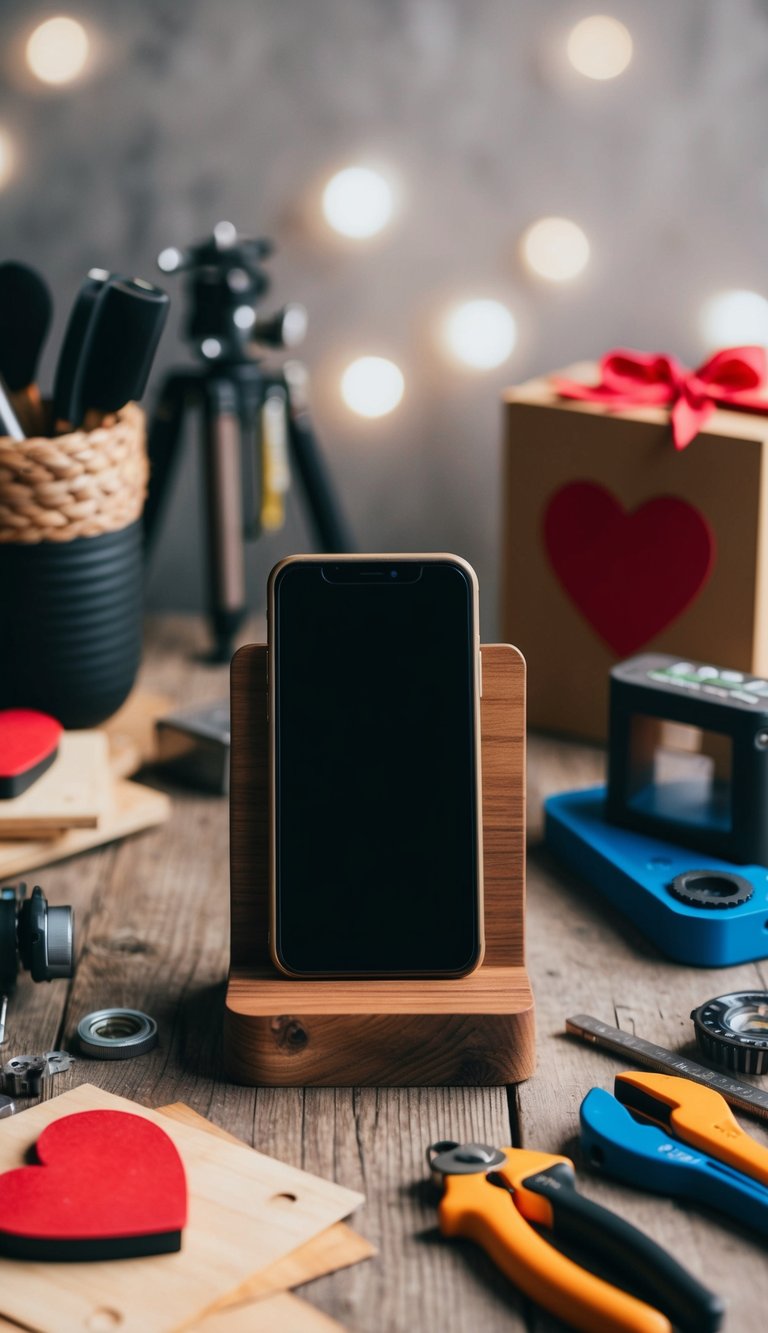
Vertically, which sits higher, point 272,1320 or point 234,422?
point 234,422

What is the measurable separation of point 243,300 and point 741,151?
0.42 meters

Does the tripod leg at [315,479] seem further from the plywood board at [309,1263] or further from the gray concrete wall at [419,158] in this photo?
the plywood board at [309,1263]

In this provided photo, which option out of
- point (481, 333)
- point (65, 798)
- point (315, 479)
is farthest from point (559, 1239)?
point (481, 333)

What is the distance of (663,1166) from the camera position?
0.60 m

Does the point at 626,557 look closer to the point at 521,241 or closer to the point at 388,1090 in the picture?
the point at 521,241

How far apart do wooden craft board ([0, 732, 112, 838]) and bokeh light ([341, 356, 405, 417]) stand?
48cm

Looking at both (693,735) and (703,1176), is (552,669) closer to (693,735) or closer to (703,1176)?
(693,735)

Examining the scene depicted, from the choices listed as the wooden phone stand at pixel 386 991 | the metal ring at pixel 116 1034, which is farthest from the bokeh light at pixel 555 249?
the metal ring at pixel 116 1034

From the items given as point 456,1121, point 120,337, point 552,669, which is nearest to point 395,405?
point 552,669

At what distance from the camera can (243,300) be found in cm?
114

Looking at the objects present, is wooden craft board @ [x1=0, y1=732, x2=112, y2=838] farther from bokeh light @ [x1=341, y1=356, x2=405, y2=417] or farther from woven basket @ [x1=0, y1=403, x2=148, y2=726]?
bokeh light @ [x1=341, y1=356, x2=405, y2=417]

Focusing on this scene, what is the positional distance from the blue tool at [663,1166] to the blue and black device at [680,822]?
0.61ft

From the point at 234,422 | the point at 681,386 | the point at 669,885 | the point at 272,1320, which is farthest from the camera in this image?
the point at 234,422

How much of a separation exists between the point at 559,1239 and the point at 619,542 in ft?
1.93
